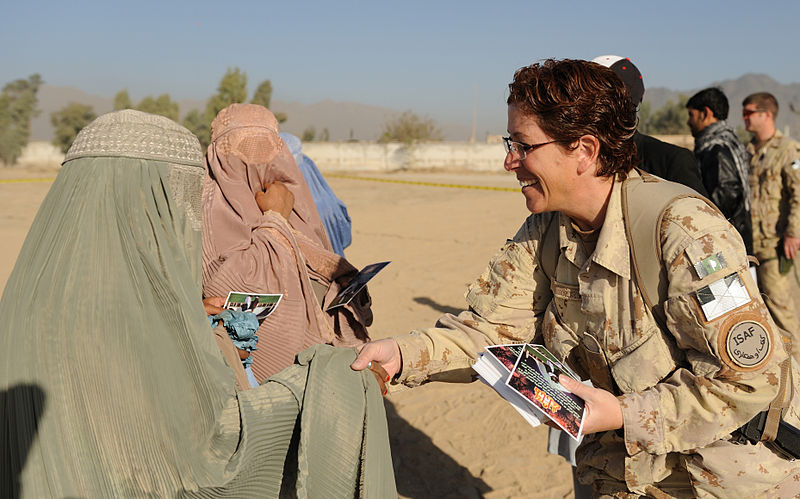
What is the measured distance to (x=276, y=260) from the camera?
11.7 ft

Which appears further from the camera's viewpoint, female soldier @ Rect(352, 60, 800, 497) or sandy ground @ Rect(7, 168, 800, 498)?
sandy ground @ Rect(7, 168, 800, 498)

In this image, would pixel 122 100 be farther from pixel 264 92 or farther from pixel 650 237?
pixel 650 237

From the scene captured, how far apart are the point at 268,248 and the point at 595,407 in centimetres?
212

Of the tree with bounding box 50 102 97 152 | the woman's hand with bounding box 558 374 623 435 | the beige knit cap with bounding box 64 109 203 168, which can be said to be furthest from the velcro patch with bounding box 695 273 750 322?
the tree with bounding box 50 102 97 152

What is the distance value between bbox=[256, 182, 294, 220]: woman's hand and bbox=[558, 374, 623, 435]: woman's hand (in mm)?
2277

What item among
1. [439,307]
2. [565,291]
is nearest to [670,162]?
[565,291]

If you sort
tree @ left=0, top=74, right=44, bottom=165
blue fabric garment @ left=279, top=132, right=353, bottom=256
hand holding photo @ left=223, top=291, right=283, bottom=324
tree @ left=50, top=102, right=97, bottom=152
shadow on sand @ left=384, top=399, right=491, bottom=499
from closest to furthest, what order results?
hand holding photo @ left=223, top=291, right=283, bottom=324 < shadow on sand @ left=384, top=399, right=491, bottom=499 < blue fabric garment @ left=279, top=132, right=353, bottom=256 < tree @ left=0, top=74, right=44, bottom=165 < tree @ left=50, top=102, right=97, bottom=152

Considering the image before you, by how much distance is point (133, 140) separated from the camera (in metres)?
2.00

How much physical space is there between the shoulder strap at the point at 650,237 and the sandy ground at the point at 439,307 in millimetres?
2608

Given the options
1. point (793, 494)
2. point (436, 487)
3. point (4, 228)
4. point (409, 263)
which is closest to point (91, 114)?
point (4, 228)

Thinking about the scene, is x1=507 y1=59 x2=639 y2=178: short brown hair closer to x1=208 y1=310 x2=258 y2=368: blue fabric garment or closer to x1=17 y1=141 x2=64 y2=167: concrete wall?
x1=208 y1=310 x2=258 y2=368: blue fabric garment

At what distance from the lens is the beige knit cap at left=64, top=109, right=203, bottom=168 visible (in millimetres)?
1970

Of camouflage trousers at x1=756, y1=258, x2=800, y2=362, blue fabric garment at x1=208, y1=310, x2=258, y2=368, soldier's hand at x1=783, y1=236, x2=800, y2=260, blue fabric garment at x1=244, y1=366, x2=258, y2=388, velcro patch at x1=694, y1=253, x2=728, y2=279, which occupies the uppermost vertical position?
velcro patch at x1=694, y1=253, x2=728, y2=279

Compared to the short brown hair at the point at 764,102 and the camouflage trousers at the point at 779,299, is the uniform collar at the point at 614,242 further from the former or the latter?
the short brown hair at the point at 764,102
